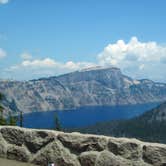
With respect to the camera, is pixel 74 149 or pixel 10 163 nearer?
pixel 74 149

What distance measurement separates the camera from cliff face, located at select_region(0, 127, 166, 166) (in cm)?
629

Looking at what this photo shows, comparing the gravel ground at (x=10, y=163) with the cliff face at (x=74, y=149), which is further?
the gravel ground at (x=10, y=163)

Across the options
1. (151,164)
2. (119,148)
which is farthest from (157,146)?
(119,148)

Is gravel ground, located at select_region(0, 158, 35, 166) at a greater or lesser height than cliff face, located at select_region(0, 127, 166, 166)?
lesser

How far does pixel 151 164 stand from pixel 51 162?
2121 millimetres

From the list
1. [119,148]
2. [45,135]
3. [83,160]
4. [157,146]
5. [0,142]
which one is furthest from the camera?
[0,142]

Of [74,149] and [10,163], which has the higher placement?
[74,149]

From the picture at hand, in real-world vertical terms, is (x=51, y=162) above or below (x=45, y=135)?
below

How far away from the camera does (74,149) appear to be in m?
7.20

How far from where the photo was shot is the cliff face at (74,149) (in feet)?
20.6

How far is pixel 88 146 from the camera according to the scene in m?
7.01

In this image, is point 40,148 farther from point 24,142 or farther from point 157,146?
point 157,146

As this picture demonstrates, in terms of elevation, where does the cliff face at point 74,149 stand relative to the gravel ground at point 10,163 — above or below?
above

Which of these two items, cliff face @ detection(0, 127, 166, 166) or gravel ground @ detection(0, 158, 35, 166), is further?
gravel ground @ detection(0, 158, 35, 166)
